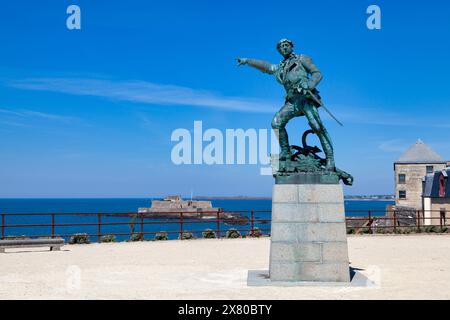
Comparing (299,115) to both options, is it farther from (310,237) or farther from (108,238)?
(108,238)

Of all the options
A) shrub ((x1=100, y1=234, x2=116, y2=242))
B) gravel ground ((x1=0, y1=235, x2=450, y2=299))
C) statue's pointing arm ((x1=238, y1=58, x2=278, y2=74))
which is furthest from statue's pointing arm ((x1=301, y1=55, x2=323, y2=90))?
shrub ((x1=100, y1=234, x2=116, y2=242))

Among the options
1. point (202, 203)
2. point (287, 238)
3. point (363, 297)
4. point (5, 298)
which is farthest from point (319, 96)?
point (202, 203)

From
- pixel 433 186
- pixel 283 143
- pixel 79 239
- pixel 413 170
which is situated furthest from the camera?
pixel 413 170

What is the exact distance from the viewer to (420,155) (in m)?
56.3

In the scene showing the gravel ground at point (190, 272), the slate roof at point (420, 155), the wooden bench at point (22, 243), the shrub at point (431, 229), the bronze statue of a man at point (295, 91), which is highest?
the slate roof at point (420, 155)

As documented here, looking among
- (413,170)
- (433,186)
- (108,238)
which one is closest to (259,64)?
(108,238)

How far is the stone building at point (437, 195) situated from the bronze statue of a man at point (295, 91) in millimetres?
32490

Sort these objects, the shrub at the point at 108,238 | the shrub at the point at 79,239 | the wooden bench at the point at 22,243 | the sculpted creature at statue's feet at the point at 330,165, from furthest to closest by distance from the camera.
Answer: the shrub at the point at 108,238 → the shrub at the point at 79,239 → the wooden bench at the point at 22,243 → the sculpted creature at statue's feet at the point at 330,165

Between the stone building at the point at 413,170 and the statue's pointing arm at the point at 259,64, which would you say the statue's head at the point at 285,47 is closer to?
the statue's pointing arm at the point at 259,64

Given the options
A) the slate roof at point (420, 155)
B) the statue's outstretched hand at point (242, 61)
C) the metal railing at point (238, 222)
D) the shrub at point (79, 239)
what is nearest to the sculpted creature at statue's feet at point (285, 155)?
the statue's outstretched hand at point (242, 61)

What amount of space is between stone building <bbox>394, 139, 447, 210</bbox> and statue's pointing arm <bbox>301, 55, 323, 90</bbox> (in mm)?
46896

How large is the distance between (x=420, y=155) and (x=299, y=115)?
49.4 metres

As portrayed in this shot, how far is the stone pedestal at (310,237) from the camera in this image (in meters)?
10.2
